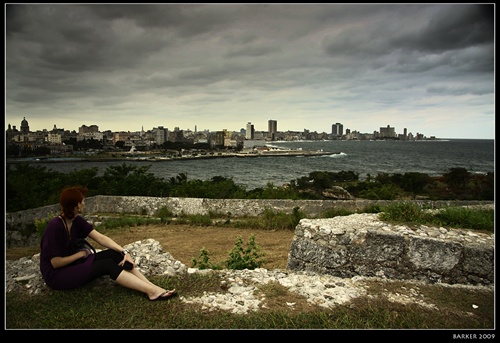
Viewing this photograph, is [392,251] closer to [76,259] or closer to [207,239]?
[76,259]

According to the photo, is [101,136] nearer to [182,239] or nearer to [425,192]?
[182,239]

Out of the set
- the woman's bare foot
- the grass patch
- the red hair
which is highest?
the red hair

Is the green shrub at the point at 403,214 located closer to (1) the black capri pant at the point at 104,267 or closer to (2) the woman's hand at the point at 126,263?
(2) the woman's hand at the point at 126,263

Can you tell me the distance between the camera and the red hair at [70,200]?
10.4 feet

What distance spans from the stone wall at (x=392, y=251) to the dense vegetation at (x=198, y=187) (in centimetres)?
1133

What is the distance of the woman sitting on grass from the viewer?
3.18 m

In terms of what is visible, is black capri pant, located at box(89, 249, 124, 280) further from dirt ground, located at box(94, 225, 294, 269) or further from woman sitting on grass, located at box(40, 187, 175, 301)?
dirt ground, located at box(94, 225, 294, 269)

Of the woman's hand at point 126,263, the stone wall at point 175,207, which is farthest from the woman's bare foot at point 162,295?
the stone wall at point 175,207

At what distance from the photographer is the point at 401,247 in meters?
5.02

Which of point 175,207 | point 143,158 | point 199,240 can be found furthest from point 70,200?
point 143,158

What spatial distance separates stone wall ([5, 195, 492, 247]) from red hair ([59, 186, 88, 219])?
1089 centimetres

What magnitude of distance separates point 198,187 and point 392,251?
15.3 m

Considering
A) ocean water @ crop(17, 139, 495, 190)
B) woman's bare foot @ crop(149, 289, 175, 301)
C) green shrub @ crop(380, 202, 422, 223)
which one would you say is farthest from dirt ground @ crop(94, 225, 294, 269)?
ocean water @ crop(17, 139, 495, 190)

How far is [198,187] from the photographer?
1928 cm
